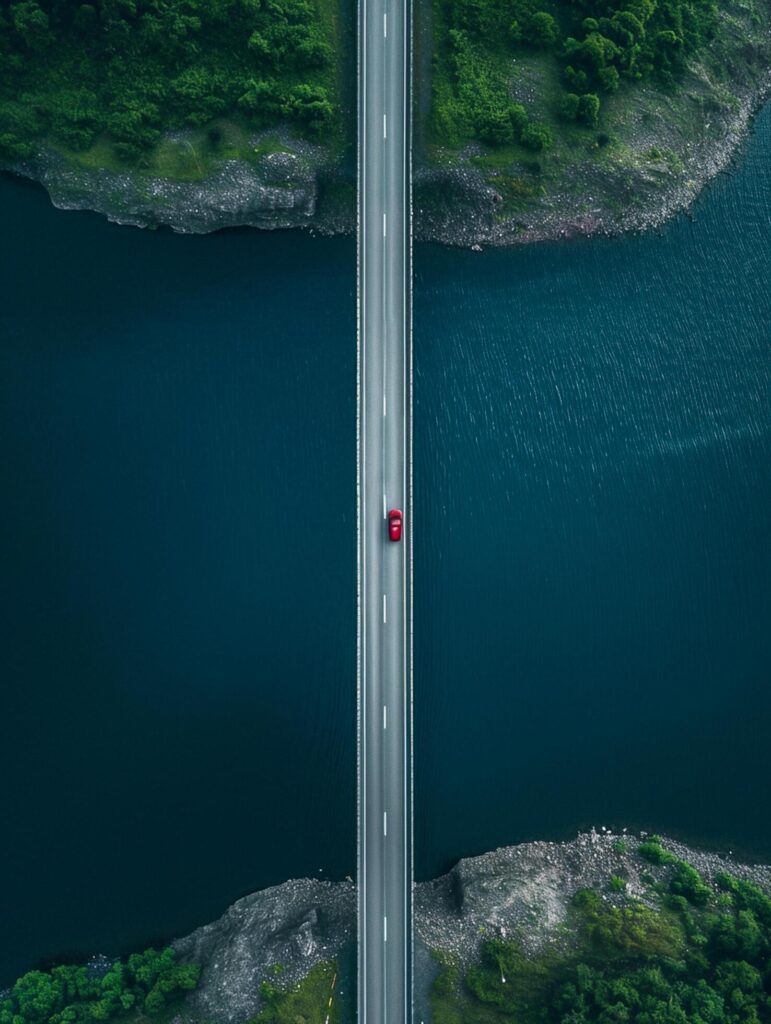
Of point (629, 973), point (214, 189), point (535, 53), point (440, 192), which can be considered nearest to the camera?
point (629, 973)

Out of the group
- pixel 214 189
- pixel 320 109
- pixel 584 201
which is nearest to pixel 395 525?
pixel 214 189

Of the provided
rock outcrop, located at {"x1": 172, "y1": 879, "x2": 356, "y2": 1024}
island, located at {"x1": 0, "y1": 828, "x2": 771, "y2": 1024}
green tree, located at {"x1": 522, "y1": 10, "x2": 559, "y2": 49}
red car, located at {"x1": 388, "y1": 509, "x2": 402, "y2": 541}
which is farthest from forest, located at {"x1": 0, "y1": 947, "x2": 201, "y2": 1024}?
green tree, located at {"x1": 522, "y1": 10, "x2": 559, "y2": 49}

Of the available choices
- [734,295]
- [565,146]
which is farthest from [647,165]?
[734,295]

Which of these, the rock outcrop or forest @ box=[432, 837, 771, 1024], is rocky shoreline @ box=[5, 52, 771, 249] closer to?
the rock outcrop

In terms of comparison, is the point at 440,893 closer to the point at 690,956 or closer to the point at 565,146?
the point at 690,956

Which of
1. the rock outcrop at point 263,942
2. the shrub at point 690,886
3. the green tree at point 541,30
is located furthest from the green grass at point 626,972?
the green tree at point 541,30

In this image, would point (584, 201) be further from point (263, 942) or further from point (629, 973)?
point (263, 942)

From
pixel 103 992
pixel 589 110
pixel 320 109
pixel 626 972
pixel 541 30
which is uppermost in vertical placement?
pixel 541 30
